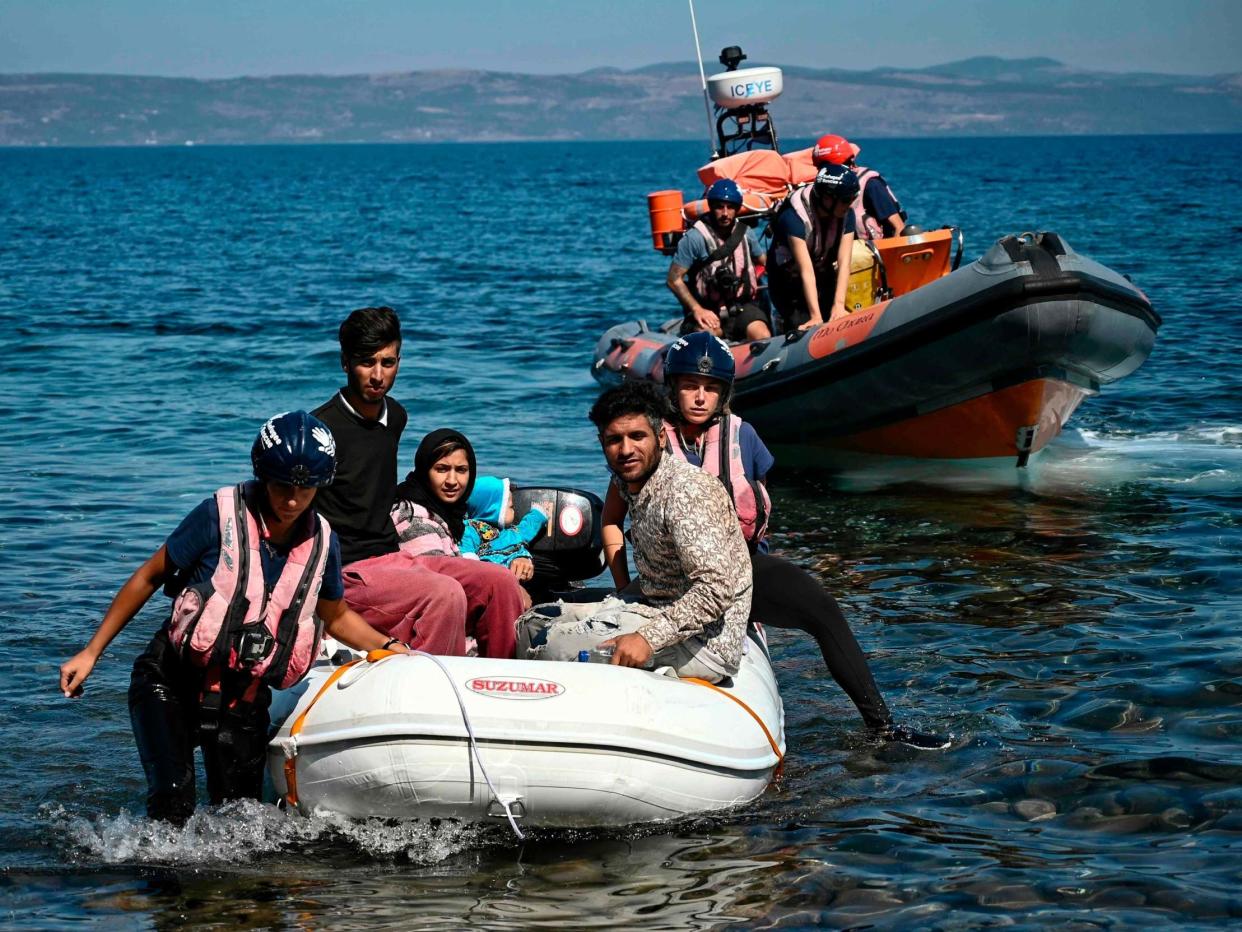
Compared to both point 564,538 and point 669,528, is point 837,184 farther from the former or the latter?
point 669,528

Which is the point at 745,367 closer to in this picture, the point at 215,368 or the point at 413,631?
the point at 413,631

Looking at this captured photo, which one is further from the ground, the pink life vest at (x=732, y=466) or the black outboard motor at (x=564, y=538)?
the pink life vest at (x=732, y=466)

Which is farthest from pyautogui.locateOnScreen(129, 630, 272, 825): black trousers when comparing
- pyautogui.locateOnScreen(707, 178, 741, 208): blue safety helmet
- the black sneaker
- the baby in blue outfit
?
pyautogui.locateOnScreen(707, 178, 741, 208): blue safety helmet

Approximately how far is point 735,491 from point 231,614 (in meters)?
1.80

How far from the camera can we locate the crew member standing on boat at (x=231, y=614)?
423 centimetres

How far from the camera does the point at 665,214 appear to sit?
11789 millimetres

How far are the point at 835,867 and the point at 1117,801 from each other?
107 centimetres

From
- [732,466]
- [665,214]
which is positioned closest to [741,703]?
[732,466]

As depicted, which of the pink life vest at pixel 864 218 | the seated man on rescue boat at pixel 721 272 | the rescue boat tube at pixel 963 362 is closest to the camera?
the rescue boat tube at pixel 963 362

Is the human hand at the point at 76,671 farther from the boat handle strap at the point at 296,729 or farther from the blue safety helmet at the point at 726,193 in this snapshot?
the blue safety helmet at the point at 726,193

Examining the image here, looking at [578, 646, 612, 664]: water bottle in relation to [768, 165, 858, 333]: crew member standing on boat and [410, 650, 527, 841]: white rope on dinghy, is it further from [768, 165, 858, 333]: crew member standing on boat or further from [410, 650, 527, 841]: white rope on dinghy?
[768, 165, 858, 333]: crew member standing on boat

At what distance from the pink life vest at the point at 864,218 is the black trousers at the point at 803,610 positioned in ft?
17.4

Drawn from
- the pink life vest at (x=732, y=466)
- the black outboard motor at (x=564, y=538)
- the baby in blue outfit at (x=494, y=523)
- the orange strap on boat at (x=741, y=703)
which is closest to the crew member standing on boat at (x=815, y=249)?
the black outboard motor at (x=564, y=538)

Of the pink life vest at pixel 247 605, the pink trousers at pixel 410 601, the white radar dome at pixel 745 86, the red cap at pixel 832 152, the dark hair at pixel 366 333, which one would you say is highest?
the white radar dome at pixel 745 86
